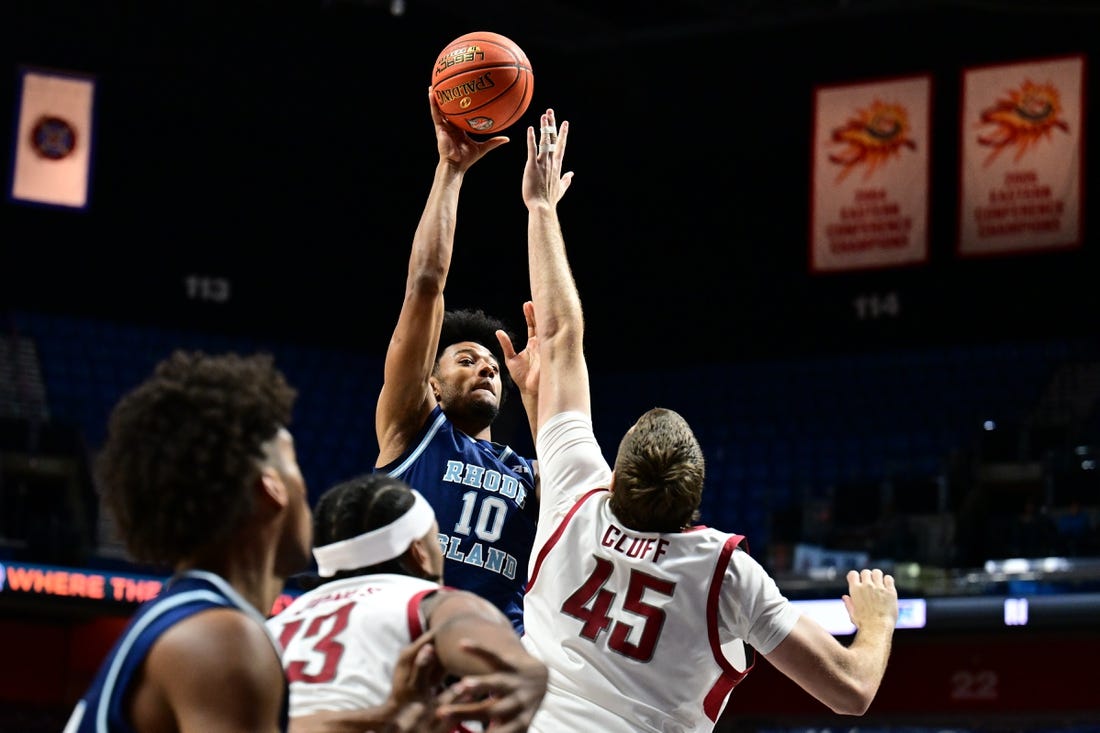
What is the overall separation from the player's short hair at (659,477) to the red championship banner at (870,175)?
10.5m

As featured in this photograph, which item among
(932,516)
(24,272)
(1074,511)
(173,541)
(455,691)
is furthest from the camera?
(24,272)

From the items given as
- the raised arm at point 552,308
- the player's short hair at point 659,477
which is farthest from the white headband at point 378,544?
the raised arm at point 552,308

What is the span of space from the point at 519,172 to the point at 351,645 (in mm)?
13798

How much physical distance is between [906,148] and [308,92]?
611 centimetres

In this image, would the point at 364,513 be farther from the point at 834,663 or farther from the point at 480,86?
the point at 480,86

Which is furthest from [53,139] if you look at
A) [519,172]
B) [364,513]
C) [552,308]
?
[364,513]

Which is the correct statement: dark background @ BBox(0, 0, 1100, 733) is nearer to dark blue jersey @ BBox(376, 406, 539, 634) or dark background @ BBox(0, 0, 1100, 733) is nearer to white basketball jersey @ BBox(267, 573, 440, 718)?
dark blue jersey @ BBox(376, 406, 539, 634)

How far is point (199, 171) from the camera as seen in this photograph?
1562cm

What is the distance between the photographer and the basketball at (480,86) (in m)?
5.09

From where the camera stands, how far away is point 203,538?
2.31 metres

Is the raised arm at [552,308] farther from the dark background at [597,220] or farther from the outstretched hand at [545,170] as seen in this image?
the dark background at [597,220]

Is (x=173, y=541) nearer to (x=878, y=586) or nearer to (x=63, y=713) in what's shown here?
(x=878, y=586)

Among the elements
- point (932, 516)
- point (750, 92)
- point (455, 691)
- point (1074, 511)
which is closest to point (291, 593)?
point (932, 516)

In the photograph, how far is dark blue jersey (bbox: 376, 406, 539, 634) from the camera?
4.46 meters
